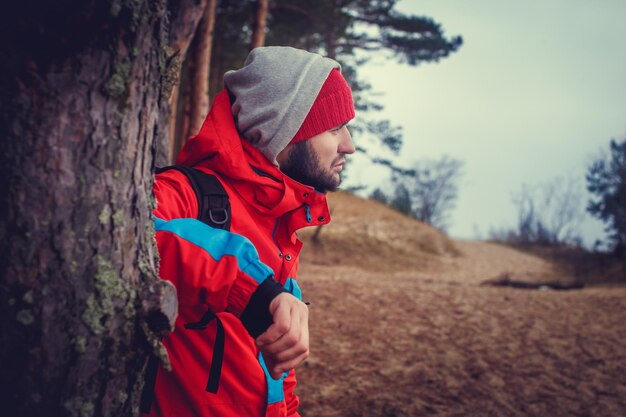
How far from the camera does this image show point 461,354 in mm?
4461

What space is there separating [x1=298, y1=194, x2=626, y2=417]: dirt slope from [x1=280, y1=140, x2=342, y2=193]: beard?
1999 mm

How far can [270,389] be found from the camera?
154 cm

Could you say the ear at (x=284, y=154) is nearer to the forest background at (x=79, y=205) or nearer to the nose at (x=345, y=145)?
the nose at (x=345, y=145)

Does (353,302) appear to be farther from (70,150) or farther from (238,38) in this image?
(238,38)

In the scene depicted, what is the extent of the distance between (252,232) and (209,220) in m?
0.21

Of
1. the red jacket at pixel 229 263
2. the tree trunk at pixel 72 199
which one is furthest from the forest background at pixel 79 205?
the red jacket at pixel 229 263

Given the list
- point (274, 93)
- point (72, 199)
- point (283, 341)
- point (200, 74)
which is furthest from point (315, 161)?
point (200, 74)

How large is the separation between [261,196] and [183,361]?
24.9 inches

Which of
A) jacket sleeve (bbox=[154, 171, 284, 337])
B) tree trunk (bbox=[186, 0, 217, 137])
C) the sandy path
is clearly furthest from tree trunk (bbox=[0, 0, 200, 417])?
tree trunk (bbox=[186, 0, 217, 137])

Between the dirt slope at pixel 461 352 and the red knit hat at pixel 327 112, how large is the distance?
2.17 meters

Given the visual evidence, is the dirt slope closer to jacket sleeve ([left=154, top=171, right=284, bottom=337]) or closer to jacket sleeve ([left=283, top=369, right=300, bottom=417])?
jacket sleeve ([left=283, top=369, right=300, bottom=417])

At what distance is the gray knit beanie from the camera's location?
6.12 ft

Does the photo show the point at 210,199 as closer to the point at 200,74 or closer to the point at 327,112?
the point at 327,112

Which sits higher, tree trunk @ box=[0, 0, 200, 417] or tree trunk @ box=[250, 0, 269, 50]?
tree trunk @ box=[250, 0, 269, 50]
